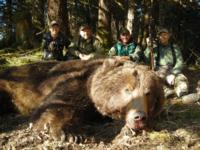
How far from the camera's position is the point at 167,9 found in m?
10.7

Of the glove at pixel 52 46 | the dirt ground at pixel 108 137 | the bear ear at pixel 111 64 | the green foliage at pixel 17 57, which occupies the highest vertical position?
the bear ear at pixel 111 64

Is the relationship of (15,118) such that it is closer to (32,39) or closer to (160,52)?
(160,52)

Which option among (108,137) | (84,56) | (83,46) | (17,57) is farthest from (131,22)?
(108,137)

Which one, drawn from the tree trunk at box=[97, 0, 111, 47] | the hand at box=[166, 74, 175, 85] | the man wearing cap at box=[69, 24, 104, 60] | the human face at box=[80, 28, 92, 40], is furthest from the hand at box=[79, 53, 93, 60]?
the tree trunk at box=[97, 0, 111, 47]

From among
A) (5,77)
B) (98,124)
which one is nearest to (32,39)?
(5,77)

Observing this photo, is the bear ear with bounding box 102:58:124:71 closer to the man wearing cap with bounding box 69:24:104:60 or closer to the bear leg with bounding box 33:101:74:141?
the bear leg with bounding box 33:101:74:141

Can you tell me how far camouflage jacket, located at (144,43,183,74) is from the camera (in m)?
8.50

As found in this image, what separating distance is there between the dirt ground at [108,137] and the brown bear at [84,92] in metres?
0.13

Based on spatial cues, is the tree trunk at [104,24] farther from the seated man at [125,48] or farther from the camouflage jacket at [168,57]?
the camouflage jacket at [168,57]

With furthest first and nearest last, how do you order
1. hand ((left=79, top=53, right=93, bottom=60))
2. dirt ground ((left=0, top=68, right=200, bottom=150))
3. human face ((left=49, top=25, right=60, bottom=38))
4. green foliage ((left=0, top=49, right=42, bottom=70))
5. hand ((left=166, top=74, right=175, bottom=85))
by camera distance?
green foliage ((left=0, top=49, right=42, bottom=70)) → human face ((left=49, top=25, right=60, bottom=38)) → hand ((left=79, top=53, right=93, bottom=60)) → hand ((left=166, top=74, right=175, bottom=85)) → dirt ground ((left=0, top=68, right=200, bottom=150))

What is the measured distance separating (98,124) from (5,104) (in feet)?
4.83

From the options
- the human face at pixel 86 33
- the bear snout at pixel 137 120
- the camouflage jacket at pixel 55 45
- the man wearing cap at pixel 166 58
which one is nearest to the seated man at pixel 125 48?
the man wearing cap at pixel 166 58

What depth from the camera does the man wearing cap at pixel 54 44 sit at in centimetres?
870

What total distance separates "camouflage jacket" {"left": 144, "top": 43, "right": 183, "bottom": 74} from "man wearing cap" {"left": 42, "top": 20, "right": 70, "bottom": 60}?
1663 mm
